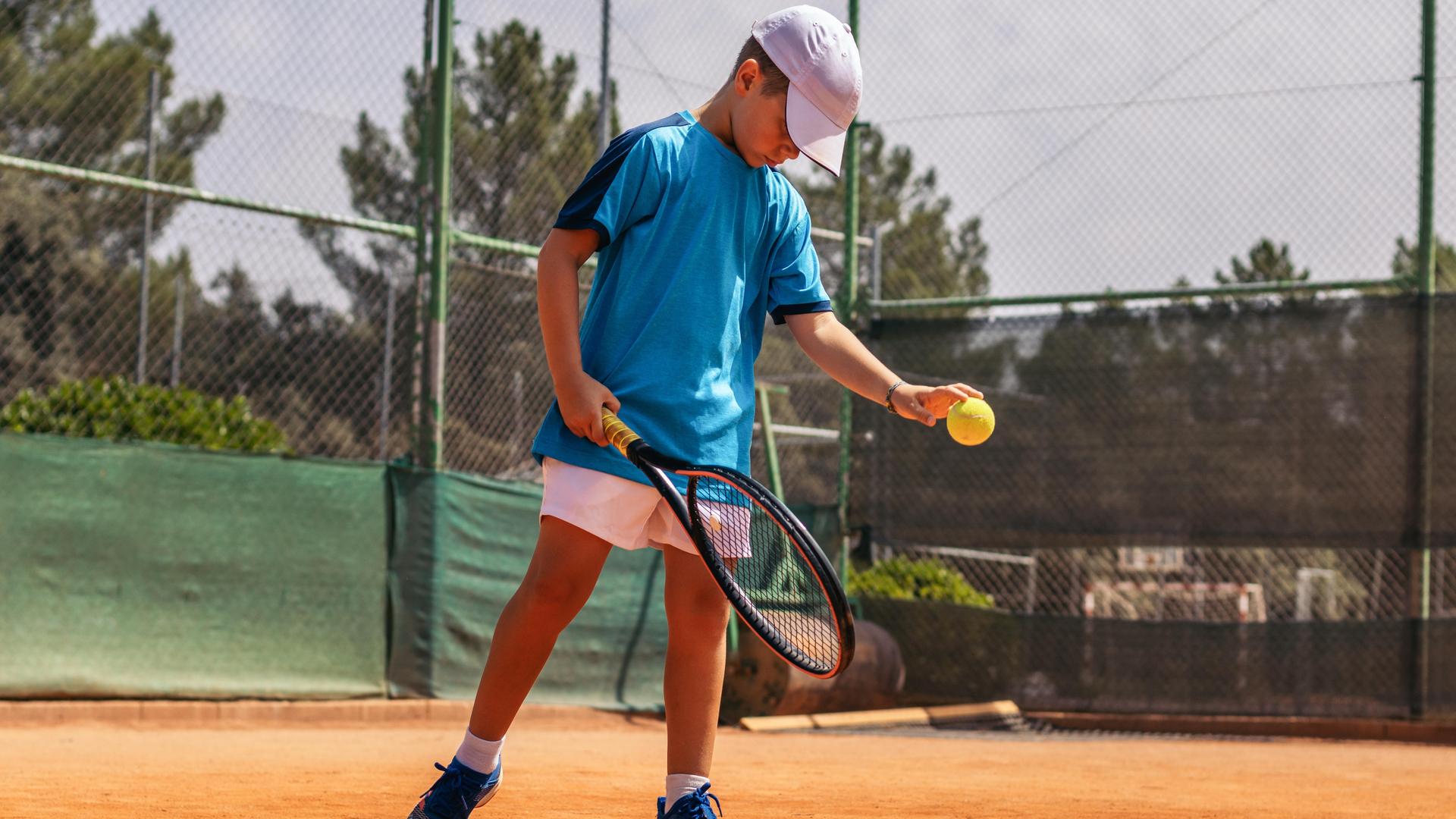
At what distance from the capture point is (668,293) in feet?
8.66

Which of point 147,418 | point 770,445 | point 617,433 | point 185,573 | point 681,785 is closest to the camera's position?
point 617,433

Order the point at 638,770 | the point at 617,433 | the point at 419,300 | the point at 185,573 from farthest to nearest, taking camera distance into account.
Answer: the point at 419,300 → the point at 185,573 → the point at 638,770 → the point at 617,433

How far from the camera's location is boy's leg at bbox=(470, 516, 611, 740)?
102 inches

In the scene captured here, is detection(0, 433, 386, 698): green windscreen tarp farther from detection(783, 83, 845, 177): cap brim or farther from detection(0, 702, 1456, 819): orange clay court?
detection(783, 83, 845, 177): cap brim

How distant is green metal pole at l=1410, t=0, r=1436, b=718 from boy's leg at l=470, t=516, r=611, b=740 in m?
5.20

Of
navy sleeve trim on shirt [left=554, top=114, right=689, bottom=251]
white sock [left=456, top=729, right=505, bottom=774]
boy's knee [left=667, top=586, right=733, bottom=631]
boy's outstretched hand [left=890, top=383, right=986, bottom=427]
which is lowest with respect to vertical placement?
white sock [left=456, top=729, right=505, bottom=774]

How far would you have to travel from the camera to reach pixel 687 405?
2625 millimetres

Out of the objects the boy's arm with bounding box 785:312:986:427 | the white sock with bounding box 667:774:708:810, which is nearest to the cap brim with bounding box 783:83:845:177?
the boy's arm with bounding box 785:312:986:427

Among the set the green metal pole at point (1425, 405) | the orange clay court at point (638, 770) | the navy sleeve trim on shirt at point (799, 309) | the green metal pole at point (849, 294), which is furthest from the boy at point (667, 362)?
the green metal pole at point (849, 294)

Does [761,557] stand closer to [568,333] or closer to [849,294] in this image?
[568,333]

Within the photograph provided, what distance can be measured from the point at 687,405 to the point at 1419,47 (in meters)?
5.65

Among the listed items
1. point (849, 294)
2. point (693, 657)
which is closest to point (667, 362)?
point (693, 657)

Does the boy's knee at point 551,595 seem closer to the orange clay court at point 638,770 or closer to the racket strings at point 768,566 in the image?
the racket strings at point 768,566

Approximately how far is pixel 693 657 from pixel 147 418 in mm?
6537
